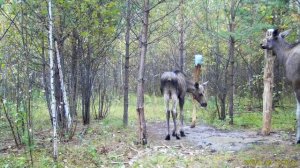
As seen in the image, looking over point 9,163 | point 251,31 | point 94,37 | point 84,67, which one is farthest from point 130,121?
point 9,163

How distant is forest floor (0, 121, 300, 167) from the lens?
7297mm

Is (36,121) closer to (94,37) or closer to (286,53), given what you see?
(94,37)

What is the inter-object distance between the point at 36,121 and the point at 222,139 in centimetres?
675

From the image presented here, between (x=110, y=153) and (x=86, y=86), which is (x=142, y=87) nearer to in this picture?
(x=110, y=153)

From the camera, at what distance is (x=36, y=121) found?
1302cm

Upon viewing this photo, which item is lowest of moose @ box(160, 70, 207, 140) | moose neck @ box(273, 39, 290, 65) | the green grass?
the green grass

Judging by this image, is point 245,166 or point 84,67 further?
point 84,67

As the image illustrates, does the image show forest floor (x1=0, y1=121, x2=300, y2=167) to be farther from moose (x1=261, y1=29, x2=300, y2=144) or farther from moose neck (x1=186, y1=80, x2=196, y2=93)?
moose neck (x1=186, y1=80, x2=196, y2=93)

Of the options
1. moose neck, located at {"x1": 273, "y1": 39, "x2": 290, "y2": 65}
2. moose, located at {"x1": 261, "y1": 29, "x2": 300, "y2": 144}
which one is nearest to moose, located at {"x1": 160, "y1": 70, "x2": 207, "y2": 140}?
moose, located at {"x1": 261, "y1": 29, "x2": 300, "y2": 144}

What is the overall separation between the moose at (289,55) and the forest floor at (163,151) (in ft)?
4.18

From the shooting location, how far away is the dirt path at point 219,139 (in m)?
Answer: 8.90

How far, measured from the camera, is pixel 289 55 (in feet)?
27.3

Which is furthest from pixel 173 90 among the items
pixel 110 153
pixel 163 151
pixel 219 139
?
pixel 110 153

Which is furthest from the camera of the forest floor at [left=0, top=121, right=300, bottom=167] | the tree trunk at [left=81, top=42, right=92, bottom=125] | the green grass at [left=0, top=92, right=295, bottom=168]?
the tree trunk at [left=81, top=42, right=92, bottom=125]
